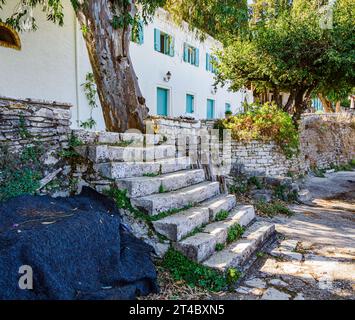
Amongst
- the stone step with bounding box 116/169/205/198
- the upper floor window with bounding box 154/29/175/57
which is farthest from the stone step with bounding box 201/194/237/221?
the upper floor window with bounding box 154/29/175/57

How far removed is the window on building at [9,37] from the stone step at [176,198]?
19.5 feet

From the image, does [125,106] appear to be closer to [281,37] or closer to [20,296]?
[20,296]

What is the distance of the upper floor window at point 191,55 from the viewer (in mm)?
14531

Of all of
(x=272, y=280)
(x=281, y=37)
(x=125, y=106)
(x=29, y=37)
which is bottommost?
(x=272, y=280)

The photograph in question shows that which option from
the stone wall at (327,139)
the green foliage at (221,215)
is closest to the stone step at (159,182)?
the green foliage at (221,215)

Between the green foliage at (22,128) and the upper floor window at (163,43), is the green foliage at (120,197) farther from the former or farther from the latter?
the upper floor window at (163,43)

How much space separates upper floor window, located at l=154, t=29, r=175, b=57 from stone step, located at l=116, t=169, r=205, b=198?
855 centimetres

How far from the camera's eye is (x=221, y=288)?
3.05 meters

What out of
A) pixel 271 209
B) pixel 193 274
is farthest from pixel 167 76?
pixel 193 274

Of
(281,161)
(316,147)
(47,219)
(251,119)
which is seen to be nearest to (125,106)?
(47,219)

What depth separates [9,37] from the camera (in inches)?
301

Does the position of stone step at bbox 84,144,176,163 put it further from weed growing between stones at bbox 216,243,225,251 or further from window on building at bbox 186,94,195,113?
window on building at bbox 186,94,195,113

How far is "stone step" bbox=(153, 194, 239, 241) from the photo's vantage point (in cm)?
335

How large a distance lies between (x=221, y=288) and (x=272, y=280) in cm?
67
